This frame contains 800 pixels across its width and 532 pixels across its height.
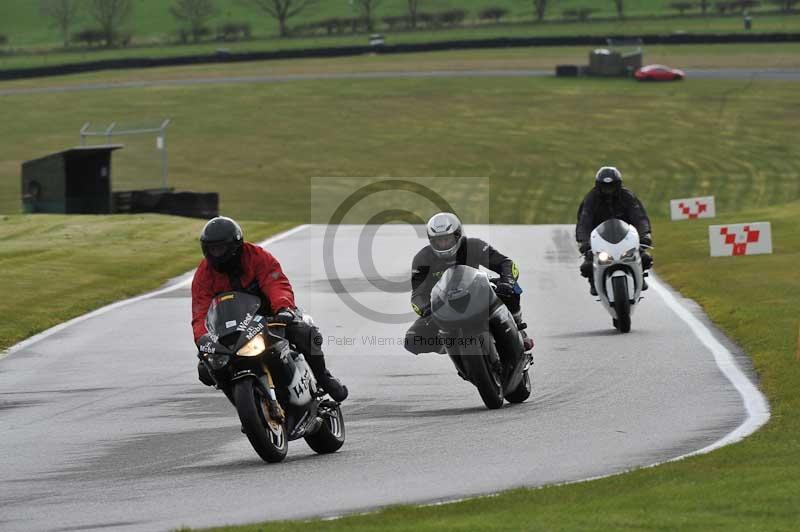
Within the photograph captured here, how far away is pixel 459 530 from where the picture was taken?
7289mm

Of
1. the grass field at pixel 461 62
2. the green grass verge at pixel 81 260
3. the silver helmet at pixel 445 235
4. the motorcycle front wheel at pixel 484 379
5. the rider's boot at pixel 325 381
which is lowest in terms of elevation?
the green grass verge at pixel 81 260

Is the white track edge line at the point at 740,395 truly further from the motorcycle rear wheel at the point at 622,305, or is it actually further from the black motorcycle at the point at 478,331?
the black motorcycle at the point at 478,331

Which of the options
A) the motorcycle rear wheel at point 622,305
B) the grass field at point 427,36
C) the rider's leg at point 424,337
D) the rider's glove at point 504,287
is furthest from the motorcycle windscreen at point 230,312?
the grass field at point 427,36

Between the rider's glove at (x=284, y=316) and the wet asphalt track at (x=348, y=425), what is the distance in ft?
3.14

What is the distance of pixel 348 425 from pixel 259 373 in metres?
2.13

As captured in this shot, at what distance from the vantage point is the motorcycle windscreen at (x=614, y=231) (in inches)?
699

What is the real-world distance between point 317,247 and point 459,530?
83.9ft

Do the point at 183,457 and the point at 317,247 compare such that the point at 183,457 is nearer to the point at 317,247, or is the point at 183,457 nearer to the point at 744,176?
the point at 317,247

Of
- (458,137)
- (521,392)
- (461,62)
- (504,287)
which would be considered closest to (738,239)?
(521,392)

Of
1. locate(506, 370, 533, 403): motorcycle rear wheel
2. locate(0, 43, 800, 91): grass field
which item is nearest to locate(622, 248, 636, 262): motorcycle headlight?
locate(506, 370, 533, 403): motorcycle rear wheel

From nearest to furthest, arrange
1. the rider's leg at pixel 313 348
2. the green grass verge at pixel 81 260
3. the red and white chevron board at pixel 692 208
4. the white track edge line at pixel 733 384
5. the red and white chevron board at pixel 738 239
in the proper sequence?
the rider's leg at pixel 313 348 < the white track edge line at pixel 733 384 < the green grass verge at pixel 81 260 < the red and white chevron board at pixel 738 239 < the red and white chevron board at pixel 692 208

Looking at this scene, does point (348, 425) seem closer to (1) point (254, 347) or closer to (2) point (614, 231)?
(1) point (254, 347)

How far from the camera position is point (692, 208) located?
4053 cm

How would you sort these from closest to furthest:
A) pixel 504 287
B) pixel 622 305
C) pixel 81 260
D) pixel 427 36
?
pixel 504 287
pixel 622 305
pixel 81 260
pixel 427 36
